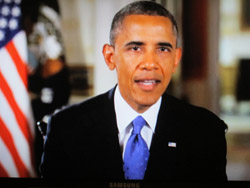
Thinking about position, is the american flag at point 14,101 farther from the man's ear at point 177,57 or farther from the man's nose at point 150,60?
the man's ear at point 177,57

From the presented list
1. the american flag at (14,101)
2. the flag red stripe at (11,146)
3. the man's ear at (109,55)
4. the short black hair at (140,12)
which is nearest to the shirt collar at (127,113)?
the man's ear at (109,55)

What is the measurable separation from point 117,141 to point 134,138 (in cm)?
8

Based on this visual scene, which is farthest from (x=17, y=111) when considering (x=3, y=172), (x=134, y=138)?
(x=134, y=138)

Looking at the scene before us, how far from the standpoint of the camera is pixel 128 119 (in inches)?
57.6

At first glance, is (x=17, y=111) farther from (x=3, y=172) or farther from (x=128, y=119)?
(x=128, y=119)

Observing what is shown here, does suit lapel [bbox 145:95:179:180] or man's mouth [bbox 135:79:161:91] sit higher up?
man's mouth [bbox 135:79:161:91]

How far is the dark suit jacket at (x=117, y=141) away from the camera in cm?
145

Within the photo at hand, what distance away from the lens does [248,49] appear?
144 cm

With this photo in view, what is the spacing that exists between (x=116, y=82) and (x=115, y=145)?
31cm

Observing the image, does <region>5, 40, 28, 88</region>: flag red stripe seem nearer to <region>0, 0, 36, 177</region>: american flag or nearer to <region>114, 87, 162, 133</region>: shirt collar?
<region>0, 0, 36, 177</region>: american flag

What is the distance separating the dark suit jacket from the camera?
1451 millimetres

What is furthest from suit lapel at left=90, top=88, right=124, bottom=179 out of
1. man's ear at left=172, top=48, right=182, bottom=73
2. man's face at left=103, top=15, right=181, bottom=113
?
man's ear at left=172, top=48, right=182, bottom=73

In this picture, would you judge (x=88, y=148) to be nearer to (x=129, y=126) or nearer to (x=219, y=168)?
(x=129, y=126)

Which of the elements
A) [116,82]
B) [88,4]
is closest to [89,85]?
[116,82]
